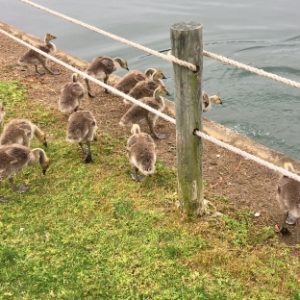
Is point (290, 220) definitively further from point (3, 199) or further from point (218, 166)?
point (3, 199)

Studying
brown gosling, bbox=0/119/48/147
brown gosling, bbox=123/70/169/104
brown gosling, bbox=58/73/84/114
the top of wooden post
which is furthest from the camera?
brown gosling, bbox=123/70/169/104

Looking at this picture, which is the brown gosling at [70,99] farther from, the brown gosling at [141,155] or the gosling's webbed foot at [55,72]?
the gosling's webbed foot at [55,72]

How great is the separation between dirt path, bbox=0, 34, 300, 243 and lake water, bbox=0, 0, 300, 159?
1.95 m

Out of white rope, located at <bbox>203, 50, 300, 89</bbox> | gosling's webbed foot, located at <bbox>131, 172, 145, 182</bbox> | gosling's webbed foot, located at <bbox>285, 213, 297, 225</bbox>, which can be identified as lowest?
gosling's webbed foot, located at <bbox>285, 213, 297, 225</bbox>

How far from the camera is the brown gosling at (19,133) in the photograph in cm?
668

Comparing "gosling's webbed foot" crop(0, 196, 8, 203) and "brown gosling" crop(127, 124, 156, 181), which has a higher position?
"brown gosling" crop(127, 124, 156, 181)

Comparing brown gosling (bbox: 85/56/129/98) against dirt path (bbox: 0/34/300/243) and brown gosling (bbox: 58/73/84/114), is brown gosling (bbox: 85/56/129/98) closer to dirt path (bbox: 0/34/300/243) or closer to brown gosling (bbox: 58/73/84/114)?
dirt path (bbox: 0/34/300/243)

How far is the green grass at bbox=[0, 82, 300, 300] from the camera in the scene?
4.82 metres

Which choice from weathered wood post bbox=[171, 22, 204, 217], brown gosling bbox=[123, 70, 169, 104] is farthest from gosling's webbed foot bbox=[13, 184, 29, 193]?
brown gosling bbox=[123, 70, 169, 104]

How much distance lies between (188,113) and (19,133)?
266 cm

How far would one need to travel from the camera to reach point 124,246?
17.4ft

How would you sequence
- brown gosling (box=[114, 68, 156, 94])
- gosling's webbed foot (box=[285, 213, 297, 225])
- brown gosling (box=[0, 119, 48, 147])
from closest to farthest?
gosling's webbed foot (box=[285, 213, 297, 225])
brown gosling (box=[0, 119, 48, 147])
brown gosling (box=[114, 68, 156, 94])

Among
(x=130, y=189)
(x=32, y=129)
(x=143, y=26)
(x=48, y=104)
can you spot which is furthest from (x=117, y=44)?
(x=130, y=189)

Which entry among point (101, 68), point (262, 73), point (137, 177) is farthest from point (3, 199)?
point (101, 68)
